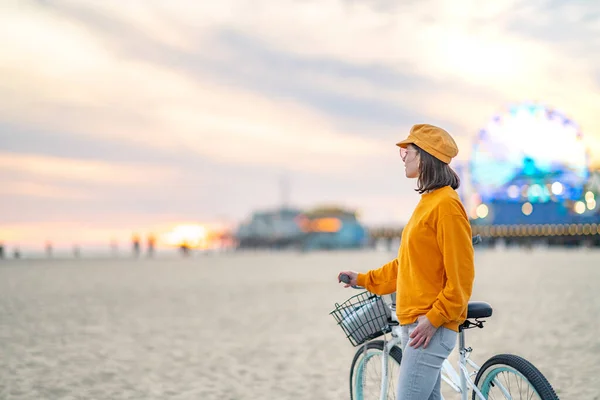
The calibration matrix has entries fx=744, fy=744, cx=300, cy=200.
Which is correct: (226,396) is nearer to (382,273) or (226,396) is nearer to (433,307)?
(382,273)

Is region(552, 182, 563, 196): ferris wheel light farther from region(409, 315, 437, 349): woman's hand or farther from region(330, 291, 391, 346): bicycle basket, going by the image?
region(409, 315, 437, 349): woman's hand

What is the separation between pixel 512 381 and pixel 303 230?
11851cm

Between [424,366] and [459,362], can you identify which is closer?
[424,366]

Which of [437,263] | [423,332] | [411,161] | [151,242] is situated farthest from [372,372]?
[151,242]

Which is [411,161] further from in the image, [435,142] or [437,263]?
[437,263]

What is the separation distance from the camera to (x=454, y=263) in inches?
116

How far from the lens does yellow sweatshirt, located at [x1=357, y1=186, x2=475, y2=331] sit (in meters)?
2.96

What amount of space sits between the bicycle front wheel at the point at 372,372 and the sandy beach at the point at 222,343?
205 cm

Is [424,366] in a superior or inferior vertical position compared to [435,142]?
inferior

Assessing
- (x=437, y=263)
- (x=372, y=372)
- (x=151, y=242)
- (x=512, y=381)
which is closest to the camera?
(x=437, y=263)

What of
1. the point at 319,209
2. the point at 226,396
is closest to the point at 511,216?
the point at 319,209

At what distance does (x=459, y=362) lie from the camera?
133 inches

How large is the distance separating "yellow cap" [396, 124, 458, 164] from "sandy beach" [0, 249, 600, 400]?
3700 millimetres

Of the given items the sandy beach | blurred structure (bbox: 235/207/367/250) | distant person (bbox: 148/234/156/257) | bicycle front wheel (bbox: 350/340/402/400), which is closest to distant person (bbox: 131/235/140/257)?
distant person (bbox: 148/234/156/257)
